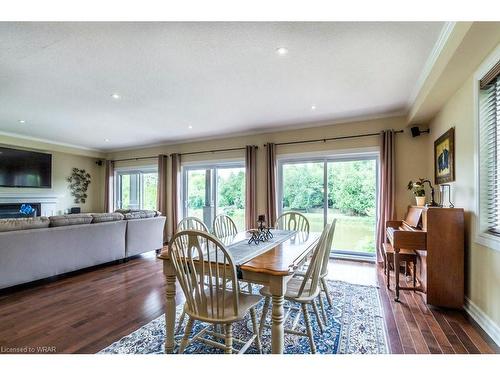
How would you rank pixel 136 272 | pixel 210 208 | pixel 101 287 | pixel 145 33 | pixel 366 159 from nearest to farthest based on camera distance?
pixel 145 33, pixel 101 287, pixel 136 272, pixel 366 159, pixel 210 208

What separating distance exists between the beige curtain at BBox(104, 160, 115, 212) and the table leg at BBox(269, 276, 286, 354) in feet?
22.6

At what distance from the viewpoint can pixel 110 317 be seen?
91.7 inches

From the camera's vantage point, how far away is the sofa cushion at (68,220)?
3.27 meters

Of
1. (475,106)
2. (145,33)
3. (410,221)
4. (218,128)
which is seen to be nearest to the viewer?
(145,33)

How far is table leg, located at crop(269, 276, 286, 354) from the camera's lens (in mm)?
1511

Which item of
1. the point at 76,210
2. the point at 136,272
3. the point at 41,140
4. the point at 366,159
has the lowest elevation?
the point at 136,272

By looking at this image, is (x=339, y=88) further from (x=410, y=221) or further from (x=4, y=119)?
(x=4, y=119)

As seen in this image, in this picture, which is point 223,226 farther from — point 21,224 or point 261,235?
point 21,224

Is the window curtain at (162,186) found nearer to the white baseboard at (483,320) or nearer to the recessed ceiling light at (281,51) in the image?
the recessed ceiling light at (281,51)

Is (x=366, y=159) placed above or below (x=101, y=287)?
above

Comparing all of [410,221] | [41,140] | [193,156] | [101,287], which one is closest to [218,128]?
[193,156]

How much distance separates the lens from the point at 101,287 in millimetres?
3094

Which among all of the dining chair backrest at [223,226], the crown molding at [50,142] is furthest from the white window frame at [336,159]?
the crown molding at [50,142]
